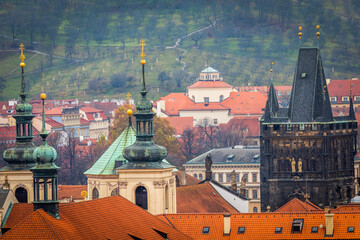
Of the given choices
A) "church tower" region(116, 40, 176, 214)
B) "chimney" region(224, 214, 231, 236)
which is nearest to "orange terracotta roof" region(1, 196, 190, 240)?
"chimney" region(224, 214, 231, 236)

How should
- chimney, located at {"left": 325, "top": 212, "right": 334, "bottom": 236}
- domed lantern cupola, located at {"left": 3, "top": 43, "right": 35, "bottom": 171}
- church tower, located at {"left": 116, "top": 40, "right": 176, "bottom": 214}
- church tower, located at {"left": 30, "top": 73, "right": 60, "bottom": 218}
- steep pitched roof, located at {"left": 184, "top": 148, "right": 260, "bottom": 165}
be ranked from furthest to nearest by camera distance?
steep pitched roof, located at {"left": 184, "top": 148, "right": 260, "bottom": 165}, church tower, located at {"left": 116, "top": 40, "right": 176, "bottom": 214}, domed lantern cupola, located at {"left": 3, "top": 43, "right": 35, "bottom": 171}, chimney, located at {"left": 325, "top": 212, "right": 334, "bottom": 236}, church tower, located at {"left": 30, "top": 73, "right": 60, "bottom": 218}

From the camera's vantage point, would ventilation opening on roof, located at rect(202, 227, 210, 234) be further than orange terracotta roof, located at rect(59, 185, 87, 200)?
No

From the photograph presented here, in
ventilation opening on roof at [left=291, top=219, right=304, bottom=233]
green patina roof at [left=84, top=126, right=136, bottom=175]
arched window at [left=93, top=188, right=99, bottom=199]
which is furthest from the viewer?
green patina roof at [left=84, top=126, right=136, bottom=175]

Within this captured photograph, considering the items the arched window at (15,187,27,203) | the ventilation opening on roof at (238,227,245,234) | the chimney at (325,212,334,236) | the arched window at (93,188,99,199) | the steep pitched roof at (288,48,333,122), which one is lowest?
the ventilation opening on roof at (238,227,245,234)

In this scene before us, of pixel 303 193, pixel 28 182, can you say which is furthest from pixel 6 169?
pixel 303 193

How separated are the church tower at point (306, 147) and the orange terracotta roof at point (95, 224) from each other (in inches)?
2057

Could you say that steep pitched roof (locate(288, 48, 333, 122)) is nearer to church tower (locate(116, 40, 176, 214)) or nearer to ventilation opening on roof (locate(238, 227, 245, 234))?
church tower (locate(116, 40, 176, 214))

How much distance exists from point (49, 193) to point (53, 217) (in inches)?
84.9

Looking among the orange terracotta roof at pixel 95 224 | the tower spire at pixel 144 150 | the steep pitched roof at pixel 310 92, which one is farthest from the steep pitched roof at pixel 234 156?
the orange terracotta roof at pixel 95 224

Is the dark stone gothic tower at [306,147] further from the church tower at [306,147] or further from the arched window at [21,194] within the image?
the arched window at [21,194]

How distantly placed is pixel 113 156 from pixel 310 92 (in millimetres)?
38851

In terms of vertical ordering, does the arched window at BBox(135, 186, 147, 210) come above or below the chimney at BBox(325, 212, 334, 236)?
above

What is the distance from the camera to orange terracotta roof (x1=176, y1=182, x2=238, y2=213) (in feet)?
377

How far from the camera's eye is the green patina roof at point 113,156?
10669 centimetres
